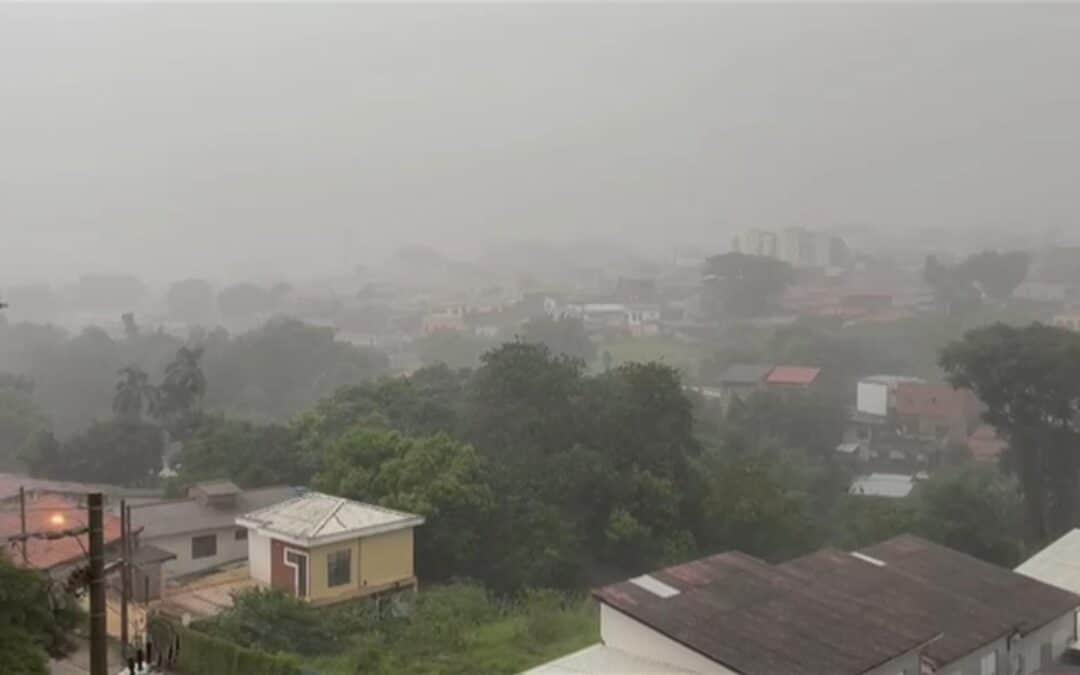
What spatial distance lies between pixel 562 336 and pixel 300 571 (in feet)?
107

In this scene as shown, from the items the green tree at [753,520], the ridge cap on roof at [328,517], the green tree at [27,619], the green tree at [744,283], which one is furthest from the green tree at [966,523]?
the green tree at [744,283]

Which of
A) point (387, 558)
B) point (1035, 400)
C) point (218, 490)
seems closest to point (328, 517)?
point (387, 558)

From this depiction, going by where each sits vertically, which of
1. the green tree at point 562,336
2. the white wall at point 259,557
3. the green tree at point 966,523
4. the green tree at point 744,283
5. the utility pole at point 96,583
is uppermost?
the green tree at point 744,283

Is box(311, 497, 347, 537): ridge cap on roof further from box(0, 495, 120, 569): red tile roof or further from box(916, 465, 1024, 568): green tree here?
box(916, 465, 1024, 568): green tree

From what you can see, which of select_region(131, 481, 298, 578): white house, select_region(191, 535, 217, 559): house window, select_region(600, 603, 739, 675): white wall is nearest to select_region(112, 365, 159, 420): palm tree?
select_region(131, 481, 298, 578): white house

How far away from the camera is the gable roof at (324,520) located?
1261cm

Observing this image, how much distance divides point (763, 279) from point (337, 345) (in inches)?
817

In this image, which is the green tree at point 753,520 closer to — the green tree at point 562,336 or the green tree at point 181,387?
the green tree at point 181,387

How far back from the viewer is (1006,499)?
22.2 meters

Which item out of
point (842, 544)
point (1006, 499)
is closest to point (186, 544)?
point (842, 544)

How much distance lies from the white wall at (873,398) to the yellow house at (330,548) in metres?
21.8

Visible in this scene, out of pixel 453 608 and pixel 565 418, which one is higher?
pixel 565 418

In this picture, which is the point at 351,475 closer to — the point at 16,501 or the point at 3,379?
the point at 16,501

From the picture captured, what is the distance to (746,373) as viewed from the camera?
36.2 meters
